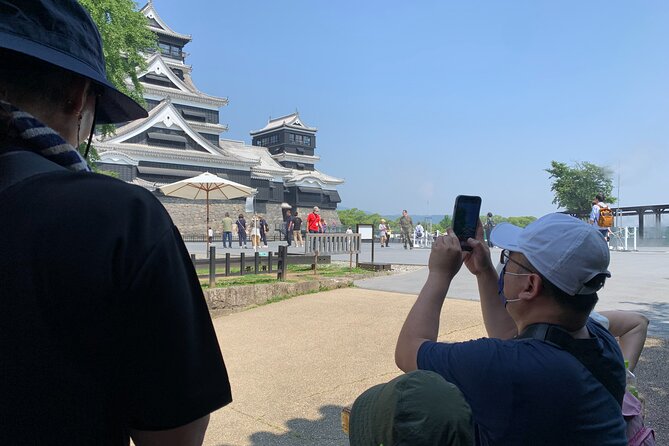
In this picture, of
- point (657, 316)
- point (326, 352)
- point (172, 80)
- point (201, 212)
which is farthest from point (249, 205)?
point (657, 316)

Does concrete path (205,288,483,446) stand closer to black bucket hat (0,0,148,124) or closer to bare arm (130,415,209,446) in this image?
bare arm (130,415,209,446)

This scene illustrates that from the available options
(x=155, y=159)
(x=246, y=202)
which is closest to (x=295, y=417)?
(x=155, y=159)

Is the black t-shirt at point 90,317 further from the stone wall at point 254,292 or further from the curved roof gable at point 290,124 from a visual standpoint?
the curved roof gable at point 290,124

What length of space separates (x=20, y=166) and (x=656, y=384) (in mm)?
4801

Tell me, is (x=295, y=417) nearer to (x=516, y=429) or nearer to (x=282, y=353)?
(x=282, y=353)

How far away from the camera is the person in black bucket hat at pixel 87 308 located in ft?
2.51

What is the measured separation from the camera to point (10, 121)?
0.84 metres

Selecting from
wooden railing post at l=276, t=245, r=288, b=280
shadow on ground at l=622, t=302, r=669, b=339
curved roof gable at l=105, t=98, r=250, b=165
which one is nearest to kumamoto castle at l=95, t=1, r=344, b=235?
curved roof gable at l=105, t=98, r=250, b=165

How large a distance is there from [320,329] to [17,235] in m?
5.81

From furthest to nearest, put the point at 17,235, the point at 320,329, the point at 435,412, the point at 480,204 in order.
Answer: the point at 320,329, the point at 480,204, the point at 435,412, the point at 17,235

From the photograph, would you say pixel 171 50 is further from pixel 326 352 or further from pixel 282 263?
pixel 326 352

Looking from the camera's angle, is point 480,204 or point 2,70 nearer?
point 2,70

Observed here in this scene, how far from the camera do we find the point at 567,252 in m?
1.62

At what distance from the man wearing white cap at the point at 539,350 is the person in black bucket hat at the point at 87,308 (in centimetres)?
90
